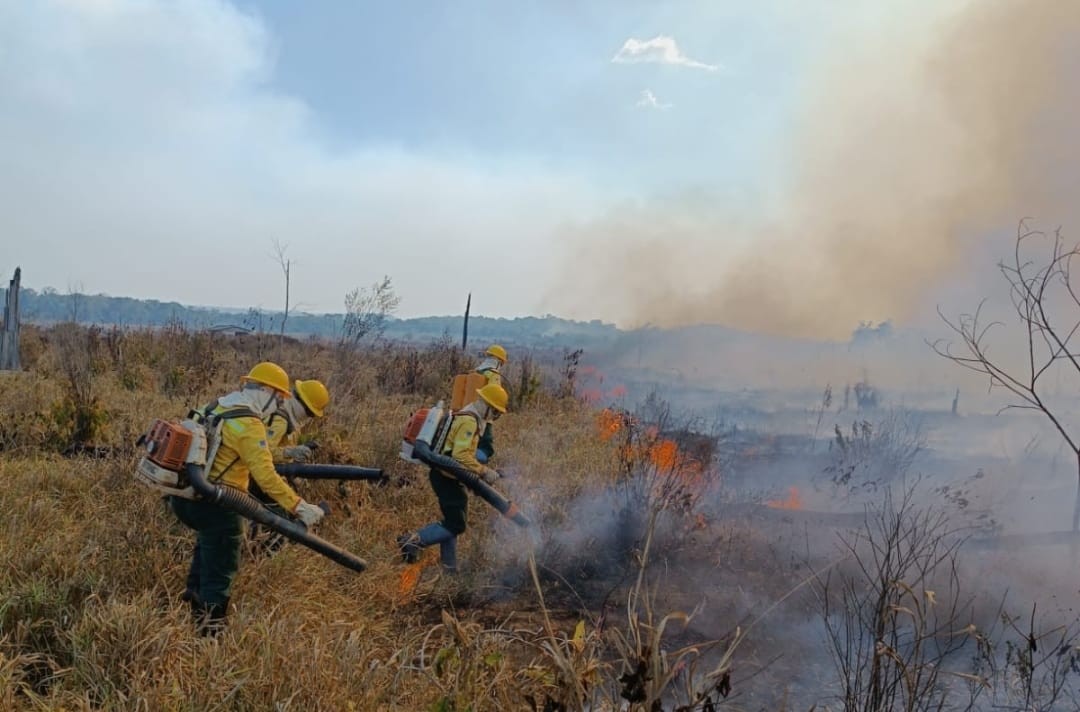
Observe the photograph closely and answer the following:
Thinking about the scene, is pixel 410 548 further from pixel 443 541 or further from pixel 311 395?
pixel 311 395

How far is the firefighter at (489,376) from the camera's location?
7.60 metres

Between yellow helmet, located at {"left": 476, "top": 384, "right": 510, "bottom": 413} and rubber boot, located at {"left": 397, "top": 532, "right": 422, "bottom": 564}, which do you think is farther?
yellow helmet, located at {"left": 476, "top": 384, "right": 510, "bottom": 413}

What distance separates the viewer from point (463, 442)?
589 cm

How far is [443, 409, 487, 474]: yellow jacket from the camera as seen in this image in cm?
588

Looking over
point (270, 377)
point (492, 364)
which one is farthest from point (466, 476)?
point (492, 364)

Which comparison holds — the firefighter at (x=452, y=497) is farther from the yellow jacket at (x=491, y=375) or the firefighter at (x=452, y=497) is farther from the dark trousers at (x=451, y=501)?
the yellow jacket at (x=491, y=375)

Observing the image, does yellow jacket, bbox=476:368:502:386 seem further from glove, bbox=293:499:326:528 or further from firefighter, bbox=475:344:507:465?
glove, bbox=293:499:326:528

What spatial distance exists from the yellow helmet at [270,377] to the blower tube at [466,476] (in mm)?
1497

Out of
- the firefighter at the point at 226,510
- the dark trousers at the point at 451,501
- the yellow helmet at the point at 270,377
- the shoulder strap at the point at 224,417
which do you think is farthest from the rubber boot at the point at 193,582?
the dark trousers at the point at 451,501

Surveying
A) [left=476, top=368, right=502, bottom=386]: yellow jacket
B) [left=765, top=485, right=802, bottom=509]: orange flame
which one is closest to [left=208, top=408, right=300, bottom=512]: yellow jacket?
[left=476, top=368, right=502, bottom=386]: yellow jacket

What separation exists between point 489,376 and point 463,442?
218 cm

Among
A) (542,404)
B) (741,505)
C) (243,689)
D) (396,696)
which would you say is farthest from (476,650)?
(542,404)

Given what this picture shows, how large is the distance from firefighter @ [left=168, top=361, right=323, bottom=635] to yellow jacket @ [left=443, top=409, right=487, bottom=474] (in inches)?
64.0

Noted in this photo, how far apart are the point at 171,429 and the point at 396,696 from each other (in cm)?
189
